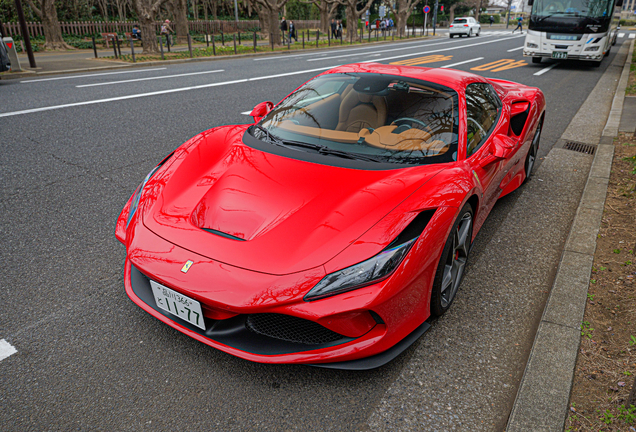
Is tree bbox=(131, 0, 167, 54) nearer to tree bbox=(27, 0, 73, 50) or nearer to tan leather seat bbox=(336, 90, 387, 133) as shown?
tree bbox=(27, 0, 73, 50)

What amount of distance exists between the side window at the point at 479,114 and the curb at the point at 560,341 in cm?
102

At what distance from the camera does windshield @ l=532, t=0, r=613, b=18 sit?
41.0ft

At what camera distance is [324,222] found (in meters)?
2.04

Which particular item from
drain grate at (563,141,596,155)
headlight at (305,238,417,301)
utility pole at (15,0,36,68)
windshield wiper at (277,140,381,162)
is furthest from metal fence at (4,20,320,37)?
headlight at (305,238,417,301)

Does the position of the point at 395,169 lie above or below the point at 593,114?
above

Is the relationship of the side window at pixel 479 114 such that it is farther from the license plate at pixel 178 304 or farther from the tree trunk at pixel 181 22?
the tree trunk at pixel 181 22

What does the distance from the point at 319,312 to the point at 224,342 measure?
0.46 m

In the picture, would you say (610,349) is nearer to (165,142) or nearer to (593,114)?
(165,142)

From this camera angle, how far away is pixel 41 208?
3.60m

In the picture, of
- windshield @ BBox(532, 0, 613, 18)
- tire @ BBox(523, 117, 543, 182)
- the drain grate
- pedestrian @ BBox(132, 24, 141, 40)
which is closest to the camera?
tire @ BBox(523, 117, 543, 182)

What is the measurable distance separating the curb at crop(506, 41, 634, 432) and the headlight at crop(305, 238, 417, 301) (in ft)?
2.69

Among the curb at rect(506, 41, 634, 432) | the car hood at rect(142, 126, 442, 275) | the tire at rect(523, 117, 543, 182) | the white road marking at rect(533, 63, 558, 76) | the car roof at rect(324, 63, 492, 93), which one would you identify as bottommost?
the curb at rect(506, 41, 634, 432)

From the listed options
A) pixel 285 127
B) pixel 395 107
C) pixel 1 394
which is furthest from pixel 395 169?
pixel 1 394

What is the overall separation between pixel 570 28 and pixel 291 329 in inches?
579
